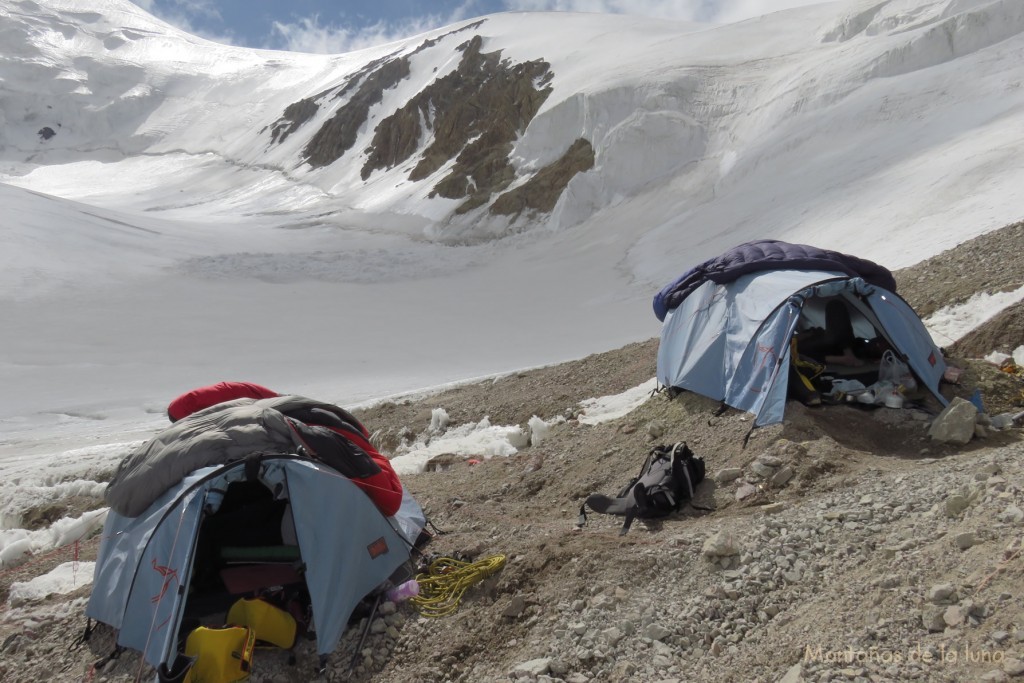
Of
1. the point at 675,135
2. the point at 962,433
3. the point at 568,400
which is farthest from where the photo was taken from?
the point at 675,135

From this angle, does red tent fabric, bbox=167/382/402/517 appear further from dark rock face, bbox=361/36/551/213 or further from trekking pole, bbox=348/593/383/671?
dark rock face, bbox=361/36/551/213

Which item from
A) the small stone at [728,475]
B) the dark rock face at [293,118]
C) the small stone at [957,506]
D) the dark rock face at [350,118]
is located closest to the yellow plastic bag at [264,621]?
the small stone at [728,475]

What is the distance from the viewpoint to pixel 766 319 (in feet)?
22.4

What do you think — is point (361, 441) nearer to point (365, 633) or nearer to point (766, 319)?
point (365, 633)

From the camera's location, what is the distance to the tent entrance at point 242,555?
4.86 meters

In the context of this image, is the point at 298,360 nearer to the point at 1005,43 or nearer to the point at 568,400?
the point at 568,400

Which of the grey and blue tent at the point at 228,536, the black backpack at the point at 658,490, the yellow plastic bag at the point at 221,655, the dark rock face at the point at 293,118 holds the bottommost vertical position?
the black backpack at the point at 658,490

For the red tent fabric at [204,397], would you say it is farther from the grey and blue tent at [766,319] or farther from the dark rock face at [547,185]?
the dark rock face at [547,185]

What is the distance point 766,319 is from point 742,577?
11.1ft

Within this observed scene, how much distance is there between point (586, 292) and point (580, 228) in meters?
8.55

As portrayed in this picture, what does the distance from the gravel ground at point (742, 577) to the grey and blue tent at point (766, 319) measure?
12.7 inches

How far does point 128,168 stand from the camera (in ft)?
226

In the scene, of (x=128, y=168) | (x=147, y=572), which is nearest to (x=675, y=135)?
(x=147, y=572)

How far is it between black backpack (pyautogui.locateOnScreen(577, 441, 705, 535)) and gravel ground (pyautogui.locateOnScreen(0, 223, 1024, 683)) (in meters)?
0.12
